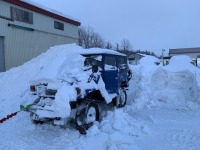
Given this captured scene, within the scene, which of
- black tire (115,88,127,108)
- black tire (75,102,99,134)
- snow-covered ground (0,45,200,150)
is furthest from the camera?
black tire (115,88,127,108)

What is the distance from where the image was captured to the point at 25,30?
52.7 ft

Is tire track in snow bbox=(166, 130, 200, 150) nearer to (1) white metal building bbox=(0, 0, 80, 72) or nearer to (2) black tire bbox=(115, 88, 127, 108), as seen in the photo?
(2) black tire bbox=(115, 88, 127, 108)

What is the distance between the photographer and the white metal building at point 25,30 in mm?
14453

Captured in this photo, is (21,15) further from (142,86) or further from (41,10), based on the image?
(142,86)

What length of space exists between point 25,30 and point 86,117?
442 inches

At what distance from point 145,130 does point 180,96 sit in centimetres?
498

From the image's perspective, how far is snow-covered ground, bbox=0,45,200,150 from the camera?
591cm

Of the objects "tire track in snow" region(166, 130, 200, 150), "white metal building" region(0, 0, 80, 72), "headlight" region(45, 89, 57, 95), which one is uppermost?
"white metal building" region(0, 0, 80, 72)

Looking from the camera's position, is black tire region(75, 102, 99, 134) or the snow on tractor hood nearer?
the snow on tractor hood

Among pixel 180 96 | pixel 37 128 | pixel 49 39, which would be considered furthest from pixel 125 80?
pixel 49 39

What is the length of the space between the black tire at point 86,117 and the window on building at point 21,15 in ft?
34.2

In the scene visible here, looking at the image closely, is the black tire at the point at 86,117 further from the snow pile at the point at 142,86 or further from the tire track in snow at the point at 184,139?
the snow pile at the point at 142,86

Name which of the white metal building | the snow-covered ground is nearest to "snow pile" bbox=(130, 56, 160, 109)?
the snow-covered ground

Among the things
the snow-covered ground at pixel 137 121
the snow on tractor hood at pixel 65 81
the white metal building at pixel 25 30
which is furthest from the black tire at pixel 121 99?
the white metal building at pixel 25 30
